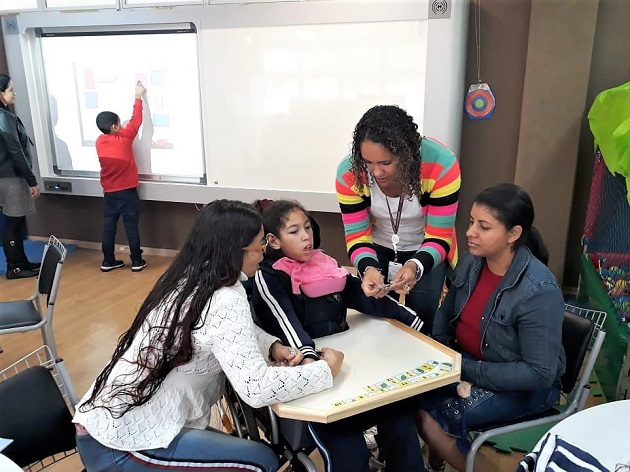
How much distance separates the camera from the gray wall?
345 cm

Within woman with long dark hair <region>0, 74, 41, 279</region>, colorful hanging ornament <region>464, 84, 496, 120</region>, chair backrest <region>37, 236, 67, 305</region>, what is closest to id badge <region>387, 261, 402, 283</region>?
chair backrest <region>37, 236, 67, 305</region>

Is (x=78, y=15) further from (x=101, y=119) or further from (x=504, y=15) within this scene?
(x=504, y=15)

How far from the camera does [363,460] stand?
5.15 ft

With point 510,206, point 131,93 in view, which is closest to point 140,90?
point 131,93

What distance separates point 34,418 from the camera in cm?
142

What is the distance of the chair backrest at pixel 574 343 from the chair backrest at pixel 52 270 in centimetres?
210

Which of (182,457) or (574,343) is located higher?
(574,343)

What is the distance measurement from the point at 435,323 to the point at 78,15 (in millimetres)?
3924

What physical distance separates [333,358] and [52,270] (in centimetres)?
166

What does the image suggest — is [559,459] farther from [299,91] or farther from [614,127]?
[299,91]

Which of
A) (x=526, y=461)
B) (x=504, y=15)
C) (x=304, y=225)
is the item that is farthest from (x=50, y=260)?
(x=504, y=15)

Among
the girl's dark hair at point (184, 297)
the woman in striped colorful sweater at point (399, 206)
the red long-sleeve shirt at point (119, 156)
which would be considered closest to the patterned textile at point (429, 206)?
the woman in striped colorful sweater at point (399, 206)

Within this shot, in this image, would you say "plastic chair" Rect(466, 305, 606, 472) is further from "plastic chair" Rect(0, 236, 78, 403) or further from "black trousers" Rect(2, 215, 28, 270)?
"black trousers" Rect(2, 215, 28, 270)

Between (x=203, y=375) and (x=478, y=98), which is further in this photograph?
(x=478, y=98)
